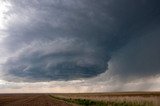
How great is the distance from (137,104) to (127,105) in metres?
1.79

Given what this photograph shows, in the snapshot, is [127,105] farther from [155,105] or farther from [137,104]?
[155,105]

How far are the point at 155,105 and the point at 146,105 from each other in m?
1.82

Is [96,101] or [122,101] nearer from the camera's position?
[122,101]

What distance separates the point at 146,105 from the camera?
28266 mm

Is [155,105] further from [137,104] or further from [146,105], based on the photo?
[137,104]

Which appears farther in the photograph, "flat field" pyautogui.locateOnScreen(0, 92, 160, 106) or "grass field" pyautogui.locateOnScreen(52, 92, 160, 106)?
"flat field" pyautogui.locateOnScreen(0, 92, 160, 106)

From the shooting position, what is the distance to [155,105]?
26531 millimetres

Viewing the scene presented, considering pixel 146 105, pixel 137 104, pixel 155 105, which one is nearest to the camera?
pixel 155 105

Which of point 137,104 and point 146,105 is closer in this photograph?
point 146,105

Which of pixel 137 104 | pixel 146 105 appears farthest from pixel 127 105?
pixel 146 105

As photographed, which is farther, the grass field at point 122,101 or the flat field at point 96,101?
the flat field at point 96,101

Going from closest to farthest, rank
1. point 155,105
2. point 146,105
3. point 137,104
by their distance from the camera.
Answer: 1. point 155,105
2. point 146,105
3. point 137,104

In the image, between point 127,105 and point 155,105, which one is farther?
point 127,105

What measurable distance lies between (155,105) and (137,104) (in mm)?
5526
